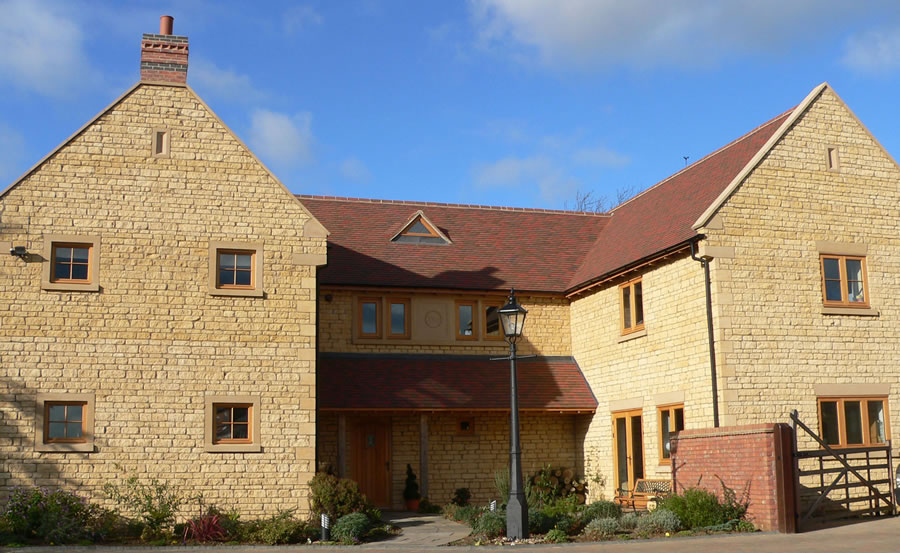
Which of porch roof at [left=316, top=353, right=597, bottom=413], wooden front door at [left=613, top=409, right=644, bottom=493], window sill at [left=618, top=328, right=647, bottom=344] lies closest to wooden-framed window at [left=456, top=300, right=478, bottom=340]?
porch roof at [left=316, top=353, right=597, bottom=413]

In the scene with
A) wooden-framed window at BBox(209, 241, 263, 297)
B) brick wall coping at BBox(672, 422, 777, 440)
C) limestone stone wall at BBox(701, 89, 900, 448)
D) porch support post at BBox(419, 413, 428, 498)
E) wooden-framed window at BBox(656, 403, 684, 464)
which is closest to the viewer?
brick wall coping at BBox(672, 422, 777, 440)

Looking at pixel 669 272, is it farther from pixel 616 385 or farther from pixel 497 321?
pixel 497 321

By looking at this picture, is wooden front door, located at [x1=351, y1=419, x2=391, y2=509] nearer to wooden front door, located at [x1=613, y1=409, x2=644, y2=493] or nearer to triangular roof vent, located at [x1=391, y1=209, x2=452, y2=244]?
triangular roof vent, located at [x1=391, y1=209, x2=452, y2=244]

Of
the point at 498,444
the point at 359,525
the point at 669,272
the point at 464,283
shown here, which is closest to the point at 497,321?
the point at 464,283

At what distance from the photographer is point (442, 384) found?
2330 cm

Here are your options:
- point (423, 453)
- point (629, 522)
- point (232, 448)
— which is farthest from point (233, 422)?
point (629, 522)

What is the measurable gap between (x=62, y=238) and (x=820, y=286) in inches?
611

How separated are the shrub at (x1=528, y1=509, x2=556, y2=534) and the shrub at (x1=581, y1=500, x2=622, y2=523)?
46.8 inches

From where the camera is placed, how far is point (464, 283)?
24547 millimetres

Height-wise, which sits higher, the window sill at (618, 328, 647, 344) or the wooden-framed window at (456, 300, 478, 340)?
the wooden-framed window at (456, 300, 478, 340)

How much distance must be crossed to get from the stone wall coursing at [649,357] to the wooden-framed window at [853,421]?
2.57 meters

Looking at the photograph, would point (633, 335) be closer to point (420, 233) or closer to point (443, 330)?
point (443, 330)

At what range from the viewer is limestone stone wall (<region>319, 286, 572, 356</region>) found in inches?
931

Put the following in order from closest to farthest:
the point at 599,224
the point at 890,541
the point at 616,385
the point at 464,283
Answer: the point at 890,541, the point at 616,385, the point at 464,283, the point at 599,224
